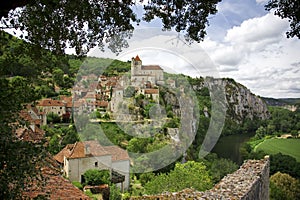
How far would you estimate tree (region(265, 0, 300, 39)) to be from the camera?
2492 millimetres

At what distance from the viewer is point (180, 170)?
48.4 feet

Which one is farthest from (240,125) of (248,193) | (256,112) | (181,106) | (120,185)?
(248,193)

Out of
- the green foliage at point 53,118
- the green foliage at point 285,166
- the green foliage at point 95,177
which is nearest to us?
the green foliage at point 95,177

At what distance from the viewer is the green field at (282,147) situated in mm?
42406

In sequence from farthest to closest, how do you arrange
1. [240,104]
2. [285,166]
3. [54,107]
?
[240,104]
[54,107]
[285,166]

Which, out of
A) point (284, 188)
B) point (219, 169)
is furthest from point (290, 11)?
point (219, 169)

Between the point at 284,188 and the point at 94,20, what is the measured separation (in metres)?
17.8

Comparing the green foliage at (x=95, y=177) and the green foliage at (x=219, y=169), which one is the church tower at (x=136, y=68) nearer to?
the green foliage at (x=219, y=169)

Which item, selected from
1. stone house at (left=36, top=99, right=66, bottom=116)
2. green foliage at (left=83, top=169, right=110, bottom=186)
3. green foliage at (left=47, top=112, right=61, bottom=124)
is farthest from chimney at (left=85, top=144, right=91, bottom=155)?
stone house at (left=36, top=99, right=66, bottom=116)

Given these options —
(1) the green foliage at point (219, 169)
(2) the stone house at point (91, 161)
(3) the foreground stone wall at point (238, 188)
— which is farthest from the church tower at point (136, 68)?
(3) the foreground stone wall at point (238, 188)

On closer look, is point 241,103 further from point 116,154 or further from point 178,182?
point 178,182

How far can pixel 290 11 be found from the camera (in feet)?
8.30

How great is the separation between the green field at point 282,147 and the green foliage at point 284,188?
985 inches

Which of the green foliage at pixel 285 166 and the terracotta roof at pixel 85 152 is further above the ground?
the terracotta roof at pixel 85 152
